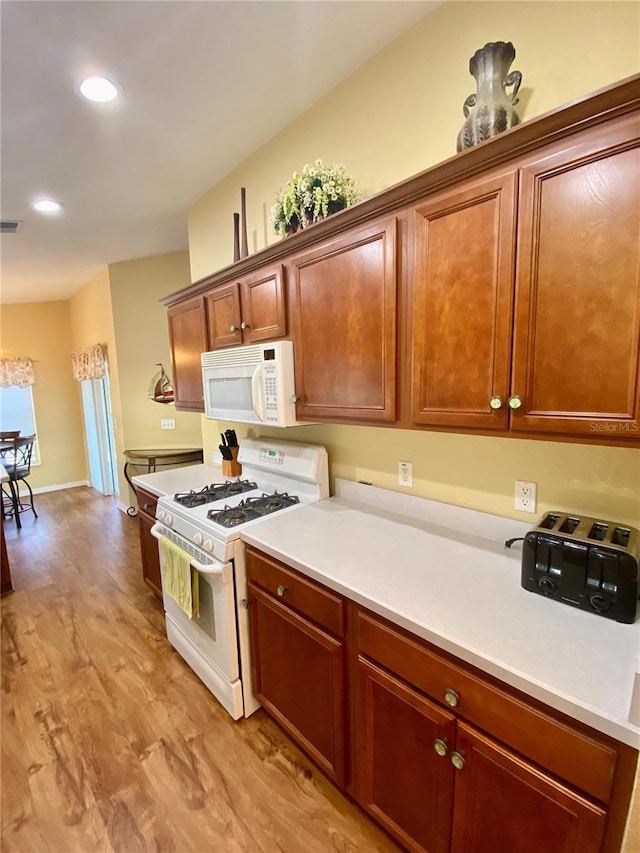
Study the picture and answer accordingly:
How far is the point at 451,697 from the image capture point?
1.02 m

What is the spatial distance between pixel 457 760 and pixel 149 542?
2277mm

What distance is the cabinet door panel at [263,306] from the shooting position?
6.09ft

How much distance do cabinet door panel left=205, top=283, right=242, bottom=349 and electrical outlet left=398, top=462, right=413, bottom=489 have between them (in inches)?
43.6

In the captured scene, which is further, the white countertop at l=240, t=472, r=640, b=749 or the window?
the window

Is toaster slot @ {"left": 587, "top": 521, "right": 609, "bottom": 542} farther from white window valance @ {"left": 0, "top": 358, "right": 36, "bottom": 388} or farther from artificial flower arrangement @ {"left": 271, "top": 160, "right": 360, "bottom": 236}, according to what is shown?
white window valance @ {"left": 0, "top": 358, "right": 36, "bottom": 388}

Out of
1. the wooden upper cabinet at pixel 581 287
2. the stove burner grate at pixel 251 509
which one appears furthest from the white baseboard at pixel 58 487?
the wooden upper cabinet at pixel 581 287

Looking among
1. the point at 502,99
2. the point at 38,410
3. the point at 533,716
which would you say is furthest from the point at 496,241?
the point at 38,410

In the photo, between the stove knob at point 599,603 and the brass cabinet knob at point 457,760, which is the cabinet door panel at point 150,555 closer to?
the brass cabinet knob at point 457,760

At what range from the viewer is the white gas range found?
1.74 meters

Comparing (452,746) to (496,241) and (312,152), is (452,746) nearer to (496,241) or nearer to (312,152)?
(496,241)

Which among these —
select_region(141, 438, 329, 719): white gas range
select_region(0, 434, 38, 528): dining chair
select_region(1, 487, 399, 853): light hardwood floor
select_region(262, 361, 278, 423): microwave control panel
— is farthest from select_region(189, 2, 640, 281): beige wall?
select_region(0, 434, 38, 528): dining chair

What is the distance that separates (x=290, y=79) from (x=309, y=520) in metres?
2.06

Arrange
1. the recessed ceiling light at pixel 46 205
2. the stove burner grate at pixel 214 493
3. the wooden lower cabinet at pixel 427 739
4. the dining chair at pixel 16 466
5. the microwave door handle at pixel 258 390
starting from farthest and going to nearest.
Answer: the dining chair at pixel 16 466 < the recessed ceiling light at pixel 46 205 < the stove burner grate at pixel 214 493 < the microwave door handle at pixel 258 390 < the wooden lower cabinet at pixel 427 739

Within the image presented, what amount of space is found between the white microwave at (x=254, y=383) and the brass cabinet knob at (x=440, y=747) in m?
1.26
